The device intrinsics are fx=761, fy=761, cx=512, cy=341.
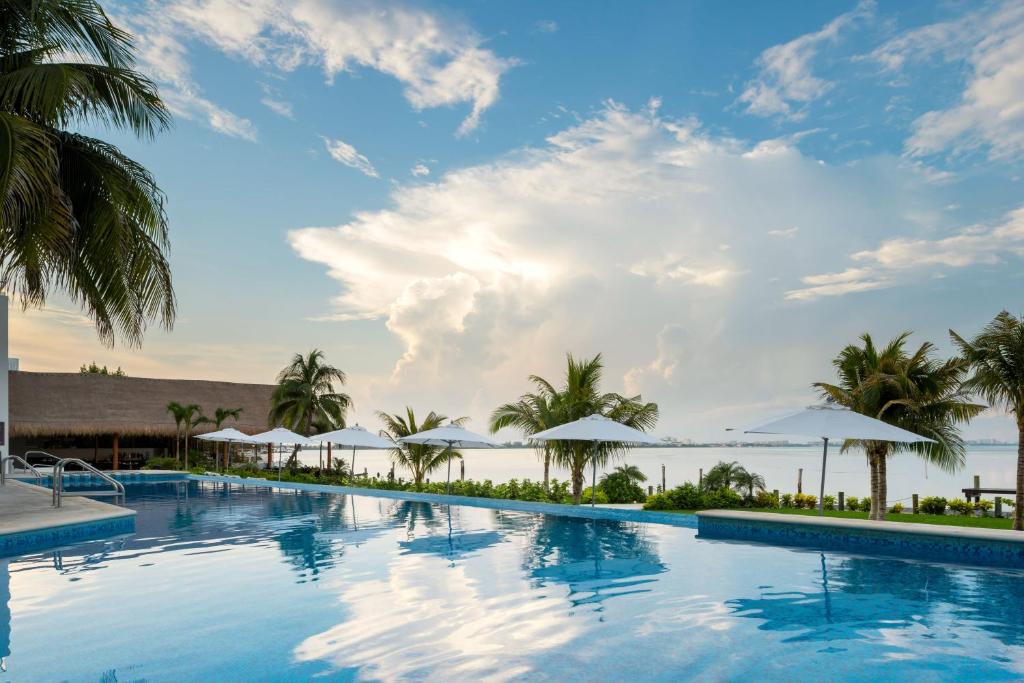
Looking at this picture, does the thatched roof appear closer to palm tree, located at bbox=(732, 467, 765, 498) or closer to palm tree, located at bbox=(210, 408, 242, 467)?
palm tree, located at bbox=(210, 408, 242, 467)

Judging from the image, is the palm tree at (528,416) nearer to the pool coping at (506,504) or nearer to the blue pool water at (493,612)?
the pool coping at (506,504)

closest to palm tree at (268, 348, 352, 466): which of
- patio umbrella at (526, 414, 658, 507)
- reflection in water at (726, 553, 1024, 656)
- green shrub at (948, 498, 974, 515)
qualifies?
patio umbrella at (526, 414, 658, 507)

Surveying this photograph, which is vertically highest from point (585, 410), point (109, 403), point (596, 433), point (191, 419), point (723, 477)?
point (109, 403)

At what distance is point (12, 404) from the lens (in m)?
29.5

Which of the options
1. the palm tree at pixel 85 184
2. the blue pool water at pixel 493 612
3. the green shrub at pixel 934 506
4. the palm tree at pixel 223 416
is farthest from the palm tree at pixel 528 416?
the palm tree at pixel 223 416

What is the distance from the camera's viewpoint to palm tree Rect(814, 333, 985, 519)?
551 inches

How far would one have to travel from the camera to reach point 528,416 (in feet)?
61.2

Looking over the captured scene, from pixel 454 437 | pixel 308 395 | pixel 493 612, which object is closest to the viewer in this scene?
pixel 493 612

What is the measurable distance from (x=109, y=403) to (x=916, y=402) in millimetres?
30284

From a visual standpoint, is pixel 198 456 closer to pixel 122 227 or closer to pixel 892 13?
pixel 122 227

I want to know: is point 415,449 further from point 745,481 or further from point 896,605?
point 896,605

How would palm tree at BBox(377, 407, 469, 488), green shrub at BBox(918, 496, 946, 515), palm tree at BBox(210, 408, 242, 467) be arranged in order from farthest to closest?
palm tree at BBox(210, 408, 242, 467) < palm tree at BBox(377, 407, 469, 488) < green shrub at BBox(918, 496, 946, 515)

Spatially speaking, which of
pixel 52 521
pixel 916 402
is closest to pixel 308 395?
pixel 52 521

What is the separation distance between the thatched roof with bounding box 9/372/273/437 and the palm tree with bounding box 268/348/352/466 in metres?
5.44
